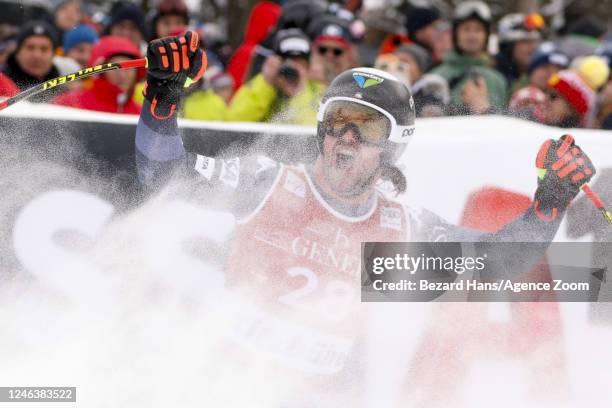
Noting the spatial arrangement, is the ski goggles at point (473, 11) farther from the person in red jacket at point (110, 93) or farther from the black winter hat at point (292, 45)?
the person in red jacket at point (110, 93)

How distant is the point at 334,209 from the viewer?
397cm

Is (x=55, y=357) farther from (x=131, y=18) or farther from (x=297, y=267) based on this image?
(x=131, y=18)

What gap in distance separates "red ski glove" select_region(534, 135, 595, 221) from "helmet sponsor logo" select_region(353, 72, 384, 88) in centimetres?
73

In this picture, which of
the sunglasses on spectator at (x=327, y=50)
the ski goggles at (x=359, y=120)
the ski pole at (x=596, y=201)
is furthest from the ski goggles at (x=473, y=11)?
the ski goggles at (x=359, y=120)

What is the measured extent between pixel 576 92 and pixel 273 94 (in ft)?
5.77

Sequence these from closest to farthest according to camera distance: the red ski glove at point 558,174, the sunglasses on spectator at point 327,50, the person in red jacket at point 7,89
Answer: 1. the red ski glove at point 558,174
2. the person in red jacket at point 7,89
3. the sunglasses on spectator at point 327,50

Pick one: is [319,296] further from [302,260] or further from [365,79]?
[365,79]

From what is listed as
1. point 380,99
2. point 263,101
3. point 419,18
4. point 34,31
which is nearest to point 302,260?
point 380,99

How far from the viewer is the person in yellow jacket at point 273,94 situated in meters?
5.08

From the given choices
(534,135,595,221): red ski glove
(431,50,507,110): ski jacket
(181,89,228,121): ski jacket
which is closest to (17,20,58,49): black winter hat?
(181,89,228,121): ski jacket

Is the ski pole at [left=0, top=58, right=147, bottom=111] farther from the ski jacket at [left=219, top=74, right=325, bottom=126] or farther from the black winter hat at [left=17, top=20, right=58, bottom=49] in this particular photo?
the black winter hat at [left=17, top=20, right=58, bottom=49]

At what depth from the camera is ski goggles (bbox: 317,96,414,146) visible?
384cm

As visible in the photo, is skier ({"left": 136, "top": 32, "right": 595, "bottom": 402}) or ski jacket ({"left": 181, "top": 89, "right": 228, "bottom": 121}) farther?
ski jacket ({"left": 181, "top": 89, "right": 228, "bottom": 121})

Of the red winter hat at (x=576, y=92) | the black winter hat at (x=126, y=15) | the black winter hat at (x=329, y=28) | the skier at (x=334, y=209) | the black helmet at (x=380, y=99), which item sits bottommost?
the skier at (x=334, y=209)
